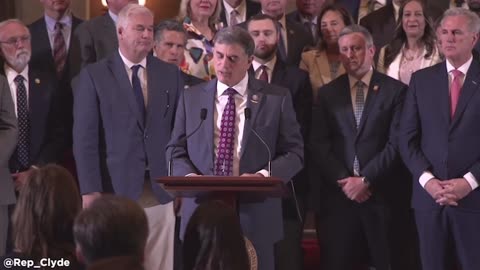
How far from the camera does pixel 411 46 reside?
6758 millimetres

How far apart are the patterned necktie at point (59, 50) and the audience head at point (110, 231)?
351 centimetres

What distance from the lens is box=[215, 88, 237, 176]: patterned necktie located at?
521cm

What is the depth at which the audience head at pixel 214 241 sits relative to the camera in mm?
3855

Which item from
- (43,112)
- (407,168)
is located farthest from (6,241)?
(407,168)


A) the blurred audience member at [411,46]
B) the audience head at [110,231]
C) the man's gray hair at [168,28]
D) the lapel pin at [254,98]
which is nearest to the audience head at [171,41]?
the man's gray hair at [168,28]

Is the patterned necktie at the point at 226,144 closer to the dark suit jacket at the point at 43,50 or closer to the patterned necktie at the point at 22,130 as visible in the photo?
the patterned necktie at the point at 22,130

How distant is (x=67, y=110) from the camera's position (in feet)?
21.4

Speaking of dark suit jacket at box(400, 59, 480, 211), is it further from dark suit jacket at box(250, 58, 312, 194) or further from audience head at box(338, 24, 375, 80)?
dark suit jacket at box(250, 58, 312, 194)

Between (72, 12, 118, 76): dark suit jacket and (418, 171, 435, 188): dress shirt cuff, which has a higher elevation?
(72, 12, 118, 76): dark suit jacket

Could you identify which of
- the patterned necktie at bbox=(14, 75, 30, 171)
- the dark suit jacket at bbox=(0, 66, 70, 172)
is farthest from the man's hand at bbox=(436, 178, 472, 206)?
the patterned necktie at bbox=(14, 75, 30, 171)

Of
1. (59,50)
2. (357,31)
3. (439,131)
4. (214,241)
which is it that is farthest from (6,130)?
(439,131)

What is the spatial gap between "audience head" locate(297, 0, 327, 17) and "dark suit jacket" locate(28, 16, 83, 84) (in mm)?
1588

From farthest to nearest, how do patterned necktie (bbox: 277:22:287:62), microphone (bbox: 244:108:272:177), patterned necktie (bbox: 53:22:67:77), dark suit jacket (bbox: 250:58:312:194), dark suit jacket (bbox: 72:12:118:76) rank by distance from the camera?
patterned necktie (bbox: 277:22:287:62)
patterned necktie (bbox: 53:22:67:77)
dark suit jacket (bbox: 72:12:118:76)
dark suit jacket (bbox: 250:58:312:194)
microphone (bbox: 244:108:272:177)

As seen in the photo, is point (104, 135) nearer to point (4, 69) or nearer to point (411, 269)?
point (4, 69)
